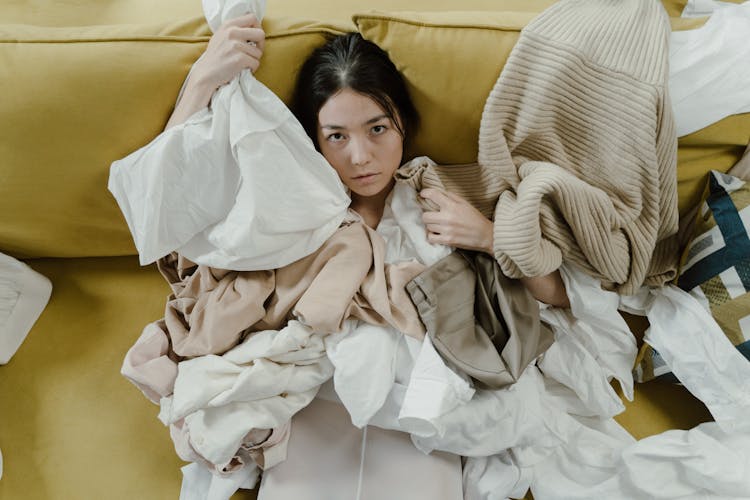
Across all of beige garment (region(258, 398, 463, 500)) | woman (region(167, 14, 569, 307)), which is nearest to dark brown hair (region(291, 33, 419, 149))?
woman (region(167, 14, 569, 307))

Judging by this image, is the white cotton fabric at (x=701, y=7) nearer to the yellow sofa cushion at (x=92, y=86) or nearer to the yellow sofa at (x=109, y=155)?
the yellow sofa at (x=109, y=155)

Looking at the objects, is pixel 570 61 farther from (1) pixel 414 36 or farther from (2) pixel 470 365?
(2) pixel 470 365

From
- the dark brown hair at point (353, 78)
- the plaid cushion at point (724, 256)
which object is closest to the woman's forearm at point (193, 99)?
the dark brown hair at point (353, 78)

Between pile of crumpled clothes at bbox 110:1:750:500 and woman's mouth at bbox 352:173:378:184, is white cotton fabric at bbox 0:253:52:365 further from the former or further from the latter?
woman's mouth at bbox 352:173:378:184

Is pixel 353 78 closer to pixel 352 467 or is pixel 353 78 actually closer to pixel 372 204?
pixel 372 204

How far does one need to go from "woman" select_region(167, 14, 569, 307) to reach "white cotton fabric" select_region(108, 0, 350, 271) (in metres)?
0.04

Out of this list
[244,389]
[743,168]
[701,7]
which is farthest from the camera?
[701,7]

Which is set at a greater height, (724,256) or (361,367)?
(724,256)

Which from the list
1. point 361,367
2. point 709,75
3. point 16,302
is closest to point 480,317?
point 361,367

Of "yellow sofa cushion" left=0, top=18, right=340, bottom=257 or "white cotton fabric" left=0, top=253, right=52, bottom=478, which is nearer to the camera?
"yellow sofa cushion" left=0, top=18, right=340, bottom=257

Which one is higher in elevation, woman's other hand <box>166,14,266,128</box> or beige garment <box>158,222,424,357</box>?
woman's other hand <box>166,14,266,128</box>

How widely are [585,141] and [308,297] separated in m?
0.57

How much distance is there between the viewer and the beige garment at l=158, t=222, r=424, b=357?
0.93 metres

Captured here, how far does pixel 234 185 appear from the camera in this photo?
0.96m
